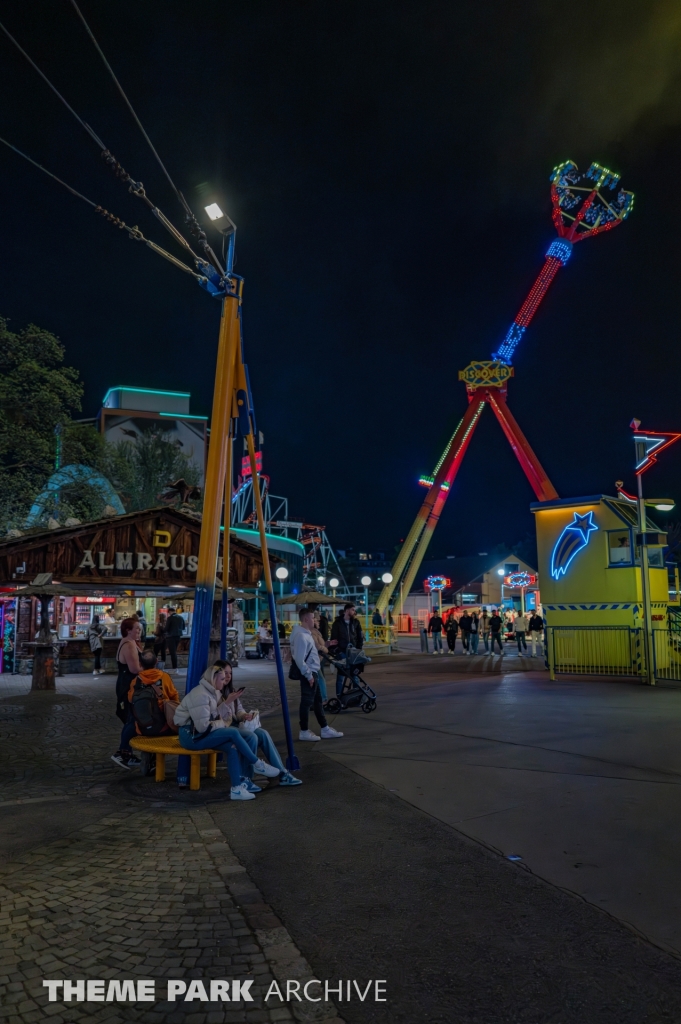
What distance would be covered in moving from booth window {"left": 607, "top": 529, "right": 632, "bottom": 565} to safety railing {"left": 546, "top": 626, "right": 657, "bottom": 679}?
176 cm

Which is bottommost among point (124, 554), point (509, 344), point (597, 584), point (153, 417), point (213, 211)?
point (597, 584)

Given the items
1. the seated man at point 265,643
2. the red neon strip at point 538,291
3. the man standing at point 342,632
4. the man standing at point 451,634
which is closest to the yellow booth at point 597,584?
the man standing at point 342,632

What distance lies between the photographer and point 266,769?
22.4 feet

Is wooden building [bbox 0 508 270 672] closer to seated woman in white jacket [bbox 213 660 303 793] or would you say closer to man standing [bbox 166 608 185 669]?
seated woman in white jacket [bbox 213 660 303 793]

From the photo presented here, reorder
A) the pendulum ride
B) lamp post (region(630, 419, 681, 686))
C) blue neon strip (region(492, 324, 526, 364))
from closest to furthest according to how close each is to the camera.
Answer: lamp post (region(630, 419, 681, 686)) < the pendulum ride < blue neon strip (region(492, 324, 526, 364))

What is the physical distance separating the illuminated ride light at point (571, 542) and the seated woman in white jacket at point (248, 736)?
12.4 metres

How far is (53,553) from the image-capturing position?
41.8 feet

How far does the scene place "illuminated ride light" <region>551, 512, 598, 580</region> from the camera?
1723cm

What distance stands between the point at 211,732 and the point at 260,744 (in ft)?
2.67

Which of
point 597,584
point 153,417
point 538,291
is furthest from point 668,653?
point 153,417

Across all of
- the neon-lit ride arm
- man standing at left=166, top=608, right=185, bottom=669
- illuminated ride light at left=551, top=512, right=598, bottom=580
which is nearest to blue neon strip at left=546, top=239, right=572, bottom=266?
the neon-lit ride arm

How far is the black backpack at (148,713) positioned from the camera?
7371 millimetres

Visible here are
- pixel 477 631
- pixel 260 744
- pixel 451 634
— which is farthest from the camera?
pixel 451 634

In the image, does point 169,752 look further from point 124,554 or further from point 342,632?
point 124,554
